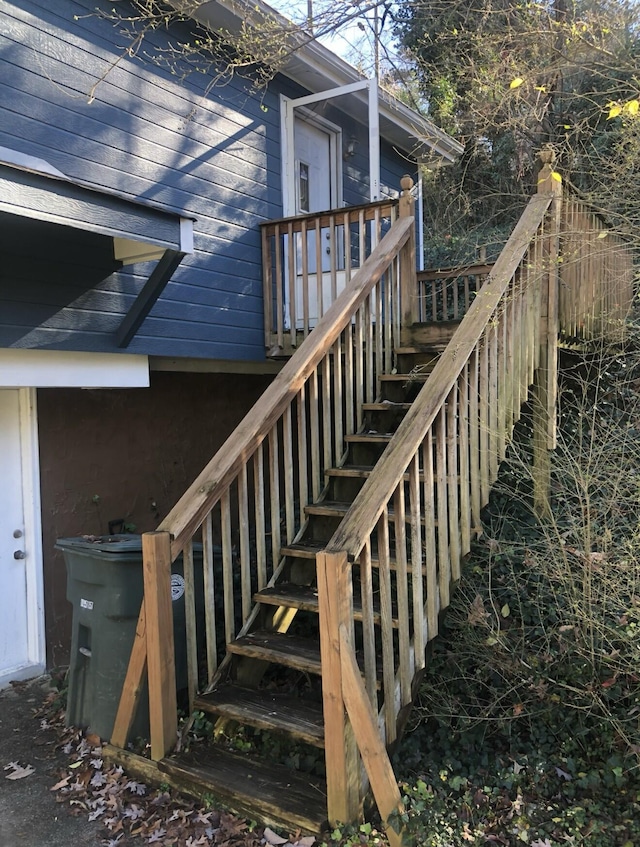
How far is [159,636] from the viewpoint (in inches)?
113

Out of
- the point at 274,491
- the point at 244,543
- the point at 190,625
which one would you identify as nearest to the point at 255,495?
the point at 274,491

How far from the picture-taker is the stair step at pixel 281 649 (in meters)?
2.98

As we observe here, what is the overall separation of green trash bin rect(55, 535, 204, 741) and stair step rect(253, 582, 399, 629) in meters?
0.42

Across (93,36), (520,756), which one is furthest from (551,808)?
(93,36)

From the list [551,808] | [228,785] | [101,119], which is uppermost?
[101,119]

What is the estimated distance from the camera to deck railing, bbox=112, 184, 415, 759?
2.90 meters

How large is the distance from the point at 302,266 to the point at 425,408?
301 cm

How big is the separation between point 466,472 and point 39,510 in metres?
3.04

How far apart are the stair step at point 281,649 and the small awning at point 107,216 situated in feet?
7.36

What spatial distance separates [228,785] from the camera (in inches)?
105

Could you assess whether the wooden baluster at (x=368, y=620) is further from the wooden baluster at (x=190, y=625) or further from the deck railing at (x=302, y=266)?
the deck railing at (x=302, y=266)

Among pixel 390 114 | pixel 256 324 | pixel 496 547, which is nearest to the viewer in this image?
pixel 496 547

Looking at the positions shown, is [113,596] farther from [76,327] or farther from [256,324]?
[256,324]

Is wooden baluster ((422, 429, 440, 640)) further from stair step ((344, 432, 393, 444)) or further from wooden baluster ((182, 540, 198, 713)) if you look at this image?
wooden baluster ((182, 540, 198, 713))
